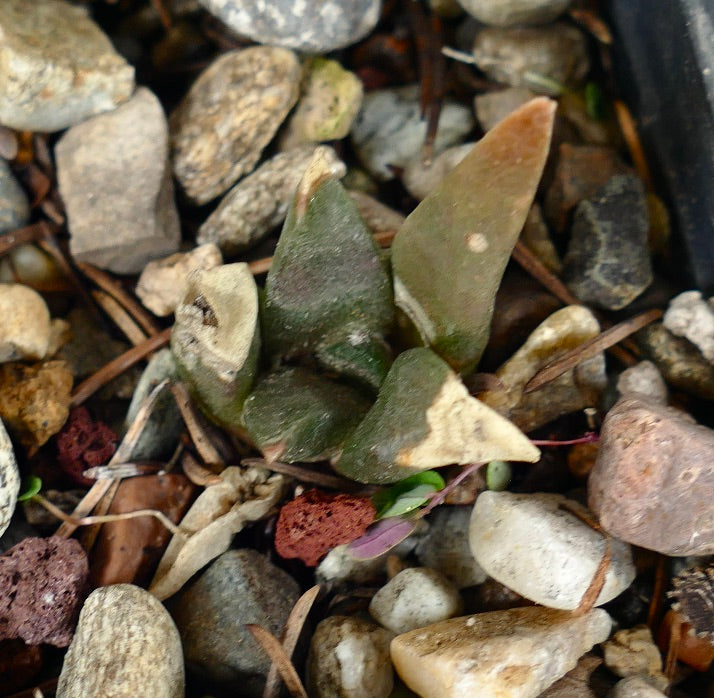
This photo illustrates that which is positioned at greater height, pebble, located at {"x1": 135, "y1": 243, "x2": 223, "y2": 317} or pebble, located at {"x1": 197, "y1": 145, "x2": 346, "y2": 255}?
pebble, located at {"x1": 197, "y1": 145, "x2": 346, "y2": 255}

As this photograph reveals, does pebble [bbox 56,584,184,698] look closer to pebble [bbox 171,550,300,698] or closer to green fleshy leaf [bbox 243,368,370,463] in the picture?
pebble [bbox 171,550,300,698]

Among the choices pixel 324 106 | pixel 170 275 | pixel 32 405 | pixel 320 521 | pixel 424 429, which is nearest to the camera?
pixel 424 429

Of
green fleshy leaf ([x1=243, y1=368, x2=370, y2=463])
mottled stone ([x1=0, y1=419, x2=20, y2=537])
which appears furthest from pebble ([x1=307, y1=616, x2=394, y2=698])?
mottled stone ([x1=0, y1=419, x2=20, y2=537])

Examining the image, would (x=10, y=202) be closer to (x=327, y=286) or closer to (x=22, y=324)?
(x=22, y=324)

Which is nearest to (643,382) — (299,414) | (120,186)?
(299,414)

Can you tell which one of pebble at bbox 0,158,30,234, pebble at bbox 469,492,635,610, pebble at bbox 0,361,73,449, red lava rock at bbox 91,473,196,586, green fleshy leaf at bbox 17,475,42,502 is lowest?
red lava rock at bbox 91,473,196,586

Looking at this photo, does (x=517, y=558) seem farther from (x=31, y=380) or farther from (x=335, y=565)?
(x=31, y=380)

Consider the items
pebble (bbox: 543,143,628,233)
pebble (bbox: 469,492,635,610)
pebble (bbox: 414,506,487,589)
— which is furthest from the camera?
pebble (bbox: 543,143,628,233)
